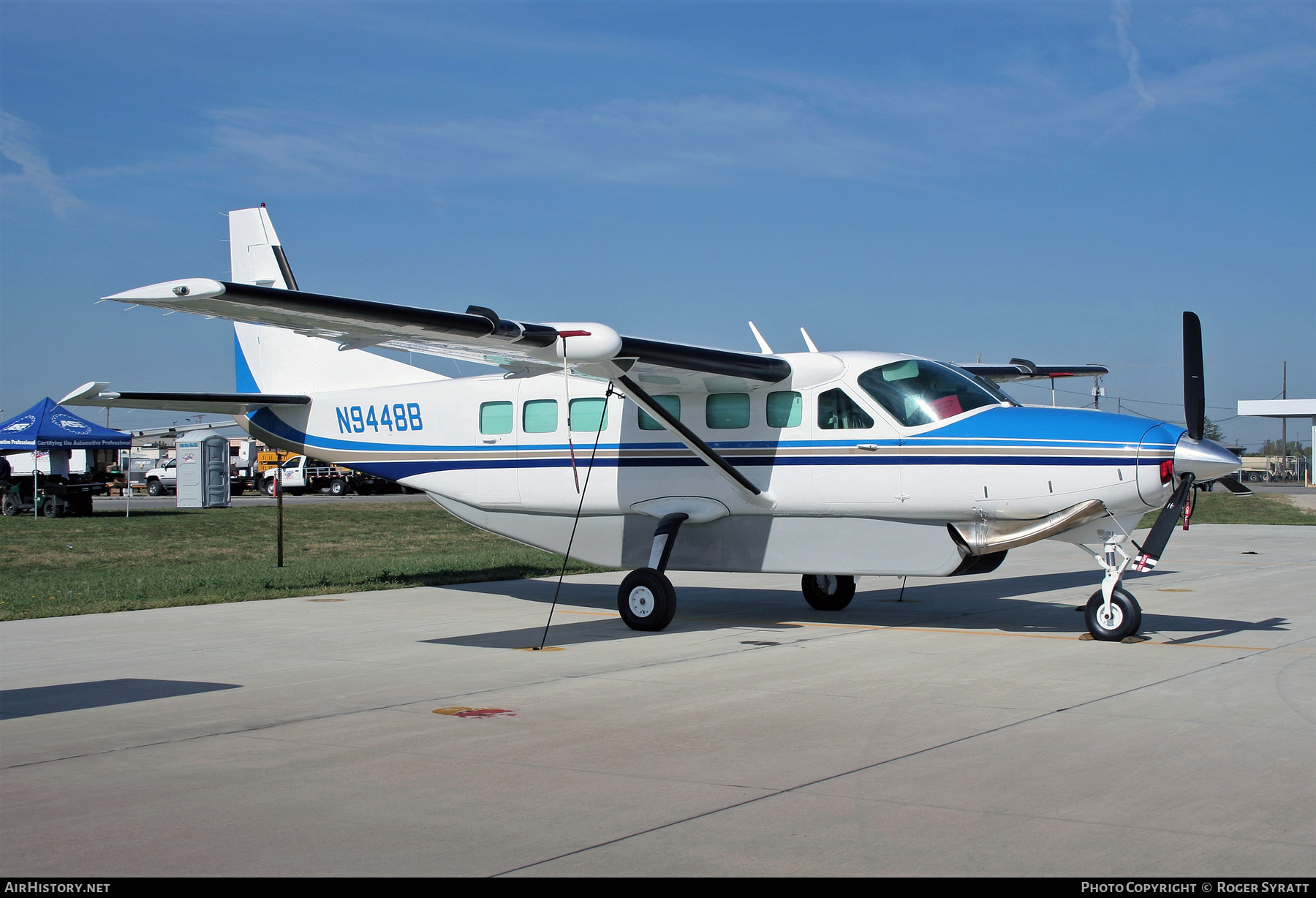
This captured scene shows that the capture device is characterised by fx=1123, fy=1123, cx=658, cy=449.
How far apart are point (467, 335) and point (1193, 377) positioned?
679 cm

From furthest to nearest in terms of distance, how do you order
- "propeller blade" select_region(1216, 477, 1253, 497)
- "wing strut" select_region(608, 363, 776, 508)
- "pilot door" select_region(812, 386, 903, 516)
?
"wing strut" select_region(608, 363, 776, 508)
"pilot door" select_region(812, 386, 903, 516)
"propeller blade" select_region(1216, 477, 1253, 497)

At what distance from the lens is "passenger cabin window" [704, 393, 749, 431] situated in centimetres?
1229

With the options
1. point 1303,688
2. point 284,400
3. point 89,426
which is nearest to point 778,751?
point 1303,688

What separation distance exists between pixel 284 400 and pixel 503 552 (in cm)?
811

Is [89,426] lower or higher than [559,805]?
higher

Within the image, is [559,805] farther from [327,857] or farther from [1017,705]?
[1017,705]

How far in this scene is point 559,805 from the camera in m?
5.25

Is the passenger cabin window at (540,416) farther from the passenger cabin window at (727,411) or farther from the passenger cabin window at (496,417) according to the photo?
the passenger cabin window at (727,411)

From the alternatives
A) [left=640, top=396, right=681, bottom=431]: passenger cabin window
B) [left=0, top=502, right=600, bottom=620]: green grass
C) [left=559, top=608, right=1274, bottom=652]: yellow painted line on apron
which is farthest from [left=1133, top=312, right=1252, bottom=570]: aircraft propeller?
[left=0, top=502, right=600, bottom=620]: green grass

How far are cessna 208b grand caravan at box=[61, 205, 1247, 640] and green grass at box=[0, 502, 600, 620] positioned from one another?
2579 millimetres

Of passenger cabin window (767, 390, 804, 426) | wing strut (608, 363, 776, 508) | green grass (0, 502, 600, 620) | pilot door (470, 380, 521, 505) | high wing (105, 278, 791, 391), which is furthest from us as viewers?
green grass (0, 502, 600, 620)

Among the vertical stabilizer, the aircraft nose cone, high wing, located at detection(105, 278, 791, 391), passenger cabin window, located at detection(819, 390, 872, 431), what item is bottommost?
the aircraft nose cone

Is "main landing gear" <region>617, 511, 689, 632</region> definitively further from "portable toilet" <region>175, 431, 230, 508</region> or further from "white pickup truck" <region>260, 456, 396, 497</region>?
"white pickup truck" <region>260, 456, 396, 497</region>

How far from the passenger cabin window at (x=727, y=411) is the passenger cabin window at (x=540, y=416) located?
210 centimetres
